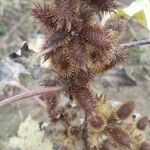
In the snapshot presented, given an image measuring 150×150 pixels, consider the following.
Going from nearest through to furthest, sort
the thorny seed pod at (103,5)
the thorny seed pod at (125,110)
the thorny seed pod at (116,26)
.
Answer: the thorny seed pod at (103,5)
the thorny seed pod at (116,26)
the thorny seed pod at (125,110)

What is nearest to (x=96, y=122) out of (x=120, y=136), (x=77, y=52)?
(x=120, y=136)

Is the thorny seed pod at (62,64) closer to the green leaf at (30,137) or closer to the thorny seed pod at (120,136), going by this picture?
the thorny seed pod at (120,136)

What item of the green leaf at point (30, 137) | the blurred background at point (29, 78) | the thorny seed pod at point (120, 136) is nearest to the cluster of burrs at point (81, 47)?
the thorny seed pod at point (120, 136)

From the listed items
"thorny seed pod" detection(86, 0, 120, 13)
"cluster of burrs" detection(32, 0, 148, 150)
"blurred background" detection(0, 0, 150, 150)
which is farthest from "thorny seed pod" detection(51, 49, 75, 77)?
"blurred background" detection(0, 0, 150, 150)

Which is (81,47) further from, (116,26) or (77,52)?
(116,26)

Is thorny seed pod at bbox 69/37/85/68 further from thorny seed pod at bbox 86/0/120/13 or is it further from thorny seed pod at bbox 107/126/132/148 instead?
thorny seed pod at bbox 107/126/132/148
